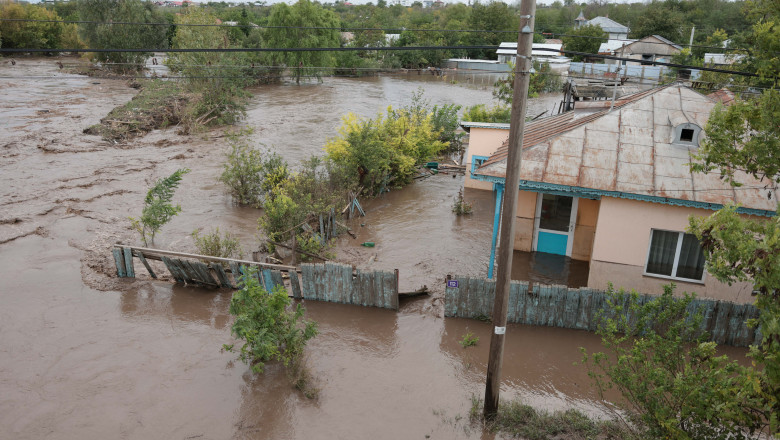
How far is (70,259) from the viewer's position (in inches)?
536

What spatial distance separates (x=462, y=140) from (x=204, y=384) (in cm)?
1931

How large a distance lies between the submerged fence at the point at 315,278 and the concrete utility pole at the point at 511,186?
354 centimetres

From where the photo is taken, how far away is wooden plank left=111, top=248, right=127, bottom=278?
1195 centimetres

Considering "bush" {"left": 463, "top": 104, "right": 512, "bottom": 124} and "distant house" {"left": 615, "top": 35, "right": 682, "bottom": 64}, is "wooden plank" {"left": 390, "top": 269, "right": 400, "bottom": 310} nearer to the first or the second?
"bush" {"left": 463, "top": 104, "right": 512, "bottom": 124}

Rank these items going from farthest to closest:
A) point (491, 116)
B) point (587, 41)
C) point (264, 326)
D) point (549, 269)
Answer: point (587, 41)
point (491, 116)
point (549, 269)
point (264, 326)

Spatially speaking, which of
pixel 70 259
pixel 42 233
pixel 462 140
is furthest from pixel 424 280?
pixel 462 140

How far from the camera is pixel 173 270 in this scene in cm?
1173

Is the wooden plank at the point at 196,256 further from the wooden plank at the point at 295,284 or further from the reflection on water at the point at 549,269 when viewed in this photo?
the reflection on water at the point at 549,269

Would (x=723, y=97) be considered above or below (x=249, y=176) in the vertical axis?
above

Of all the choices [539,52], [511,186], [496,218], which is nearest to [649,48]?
[539,52]

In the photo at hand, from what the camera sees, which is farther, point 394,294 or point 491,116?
point 491,116

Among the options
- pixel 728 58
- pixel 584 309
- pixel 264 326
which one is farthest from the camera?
pixel 584 309

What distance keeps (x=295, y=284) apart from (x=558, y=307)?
513 centimetres

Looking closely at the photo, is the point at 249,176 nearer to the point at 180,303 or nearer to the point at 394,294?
the point at 180,303
